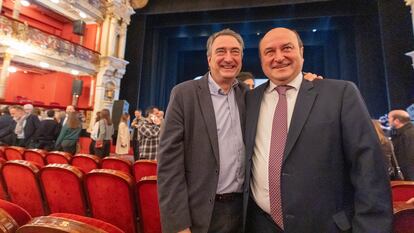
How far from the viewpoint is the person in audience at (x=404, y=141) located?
292cm

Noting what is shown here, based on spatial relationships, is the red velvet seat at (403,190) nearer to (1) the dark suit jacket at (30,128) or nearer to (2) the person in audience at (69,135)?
(2) the person in audience at (69,135)

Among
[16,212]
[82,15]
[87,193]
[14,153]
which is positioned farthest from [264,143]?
[82,15]

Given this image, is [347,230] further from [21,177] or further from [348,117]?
[21,177]

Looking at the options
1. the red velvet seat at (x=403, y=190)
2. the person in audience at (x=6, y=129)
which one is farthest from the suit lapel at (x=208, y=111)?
the person in audience at (x=6, y=129)

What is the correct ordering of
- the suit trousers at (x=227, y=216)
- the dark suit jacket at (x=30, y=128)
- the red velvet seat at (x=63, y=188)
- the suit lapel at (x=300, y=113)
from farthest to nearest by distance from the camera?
the dark suit jacket at (x=30, y=128) < the red velvet seat at (x=63, y=188) < the suit trousers at (x=227, y=216) < the suit lapel at (x=300, y=113)

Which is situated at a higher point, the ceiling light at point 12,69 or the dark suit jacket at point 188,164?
the ceiling light at point 12,69

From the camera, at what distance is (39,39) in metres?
7.99

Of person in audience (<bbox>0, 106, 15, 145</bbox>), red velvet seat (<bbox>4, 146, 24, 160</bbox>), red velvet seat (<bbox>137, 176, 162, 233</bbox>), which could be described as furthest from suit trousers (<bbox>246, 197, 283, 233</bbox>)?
person in audience (<bbox>0, 106, 15, 145</bbox>)

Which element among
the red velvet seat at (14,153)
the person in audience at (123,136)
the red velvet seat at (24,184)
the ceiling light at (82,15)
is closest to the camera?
the red velvet seat at (24,184)

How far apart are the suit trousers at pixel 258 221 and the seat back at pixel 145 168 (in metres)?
1.50

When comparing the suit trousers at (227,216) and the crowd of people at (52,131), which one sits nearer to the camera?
the suit trousers at (227,216)

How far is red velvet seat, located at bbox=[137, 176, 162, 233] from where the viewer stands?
1.63 metres

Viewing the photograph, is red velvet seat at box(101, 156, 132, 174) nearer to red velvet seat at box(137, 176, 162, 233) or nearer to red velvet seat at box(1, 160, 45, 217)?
red velvet seat at box(1, 160, 45, 217)

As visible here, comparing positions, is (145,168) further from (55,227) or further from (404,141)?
(404,141)
